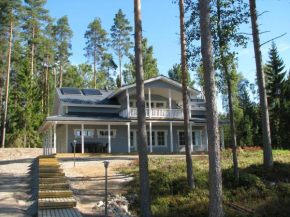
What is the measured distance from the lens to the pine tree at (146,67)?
137ft

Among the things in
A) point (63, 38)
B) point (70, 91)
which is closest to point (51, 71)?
point (63, 38)

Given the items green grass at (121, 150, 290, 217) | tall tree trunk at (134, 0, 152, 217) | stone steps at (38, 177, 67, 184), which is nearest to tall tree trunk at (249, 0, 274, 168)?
green grass at (121, 150, 290, 217)

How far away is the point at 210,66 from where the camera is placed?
7.21 meters

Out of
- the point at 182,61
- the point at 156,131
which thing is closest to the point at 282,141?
the point at 156,131

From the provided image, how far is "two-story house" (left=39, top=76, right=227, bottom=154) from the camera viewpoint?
2244cm

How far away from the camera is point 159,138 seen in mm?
25625

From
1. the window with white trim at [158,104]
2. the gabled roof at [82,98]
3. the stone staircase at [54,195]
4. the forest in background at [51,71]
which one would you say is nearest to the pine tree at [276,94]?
the forest in background at [51,71]

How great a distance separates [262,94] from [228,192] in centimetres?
387

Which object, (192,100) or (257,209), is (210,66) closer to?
(257,209)

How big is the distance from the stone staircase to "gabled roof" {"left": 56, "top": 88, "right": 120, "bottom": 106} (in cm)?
1136

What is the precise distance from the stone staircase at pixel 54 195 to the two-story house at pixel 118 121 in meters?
8.82

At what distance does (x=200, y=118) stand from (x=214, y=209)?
19.9m

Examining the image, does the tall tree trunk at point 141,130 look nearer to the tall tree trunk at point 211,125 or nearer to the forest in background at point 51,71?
the tall tree trunk at point 211,125

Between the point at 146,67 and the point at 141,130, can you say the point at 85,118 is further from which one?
the point at 146,67
